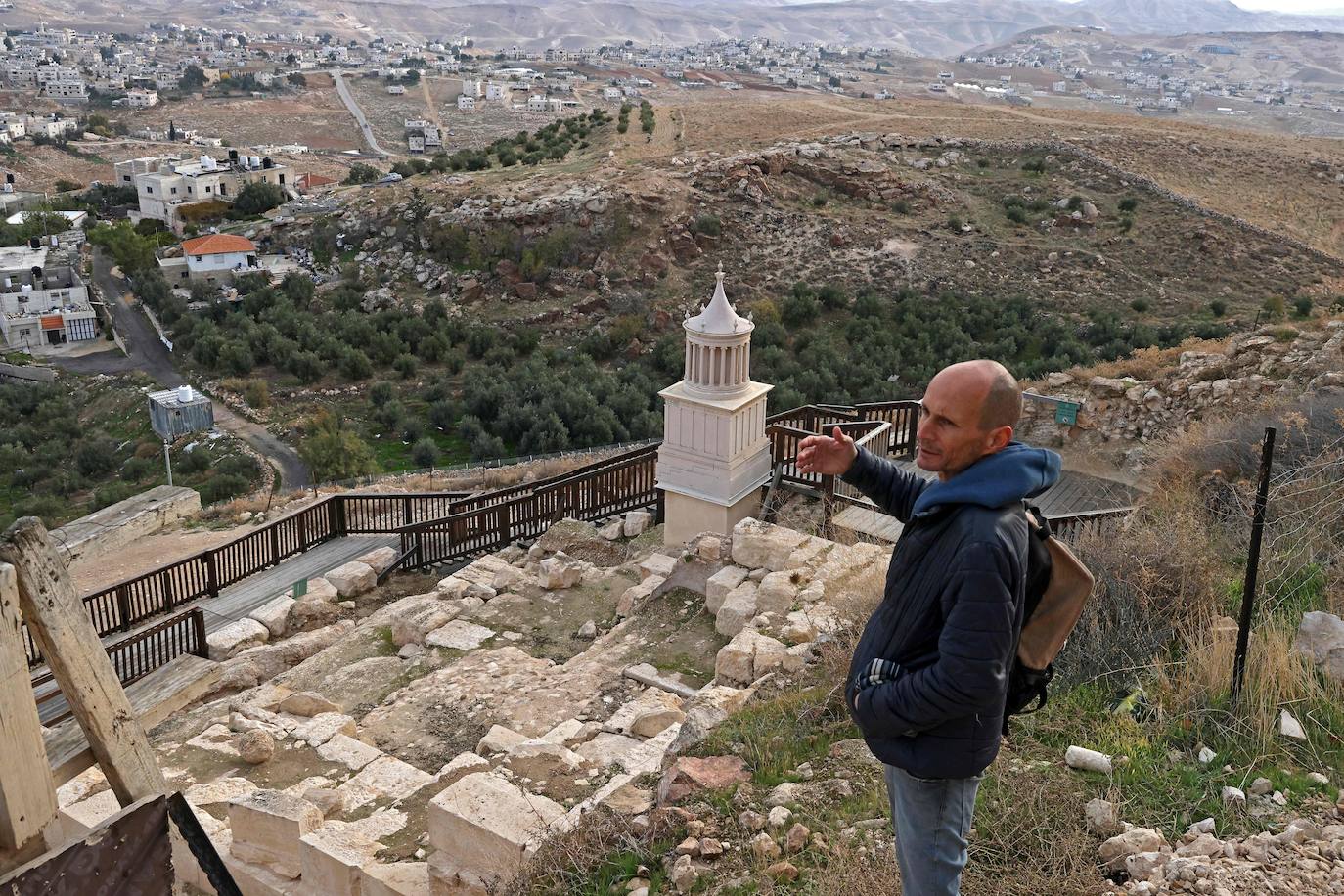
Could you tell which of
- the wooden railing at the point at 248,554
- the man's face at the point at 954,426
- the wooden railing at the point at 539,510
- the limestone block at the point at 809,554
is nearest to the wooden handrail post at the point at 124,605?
the wooden railing at the point at 248,554

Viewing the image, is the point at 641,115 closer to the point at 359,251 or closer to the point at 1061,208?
the point at 359,251

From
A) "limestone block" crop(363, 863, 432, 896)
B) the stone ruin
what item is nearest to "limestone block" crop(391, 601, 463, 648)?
the stone ruin

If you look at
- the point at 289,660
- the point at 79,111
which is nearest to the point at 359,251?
the point at 289,660

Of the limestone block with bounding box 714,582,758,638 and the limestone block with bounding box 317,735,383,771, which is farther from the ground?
the limestone block with bounding box 714,582,758,638

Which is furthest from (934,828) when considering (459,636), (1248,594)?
(459,636)

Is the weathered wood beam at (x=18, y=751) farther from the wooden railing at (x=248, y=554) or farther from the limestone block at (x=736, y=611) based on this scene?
the wooden railing at (x=248, y=554)

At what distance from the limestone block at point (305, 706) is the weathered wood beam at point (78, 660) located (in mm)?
5175

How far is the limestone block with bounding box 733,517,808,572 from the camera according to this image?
351 inches

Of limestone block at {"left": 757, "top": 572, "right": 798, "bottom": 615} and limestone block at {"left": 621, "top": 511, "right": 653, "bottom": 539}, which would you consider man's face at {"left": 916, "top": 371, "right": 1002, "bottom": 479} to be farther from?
limestone block at {"left": 621, "top": 511, "right": 653, "bottom": 539}

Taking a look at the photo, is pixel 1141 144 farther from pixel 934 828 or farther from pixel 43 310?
pixel 43 310

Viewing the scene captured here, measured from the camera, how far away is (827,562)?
27.7 ft

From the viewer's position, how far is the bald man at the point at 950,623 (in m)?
2.61

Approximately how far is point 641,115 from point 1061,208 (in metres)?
26.3

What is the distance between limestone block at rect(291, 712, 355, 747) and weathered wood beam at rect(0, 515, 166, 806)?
4.43m
